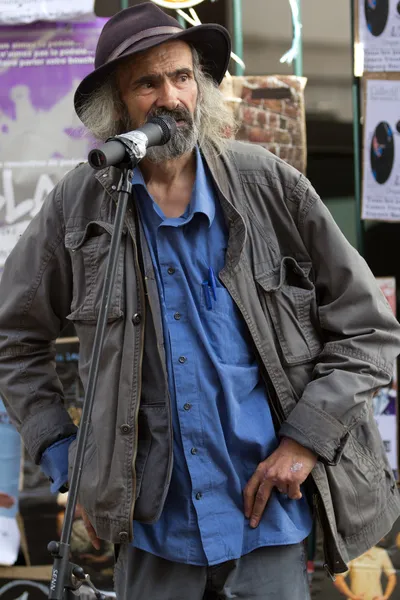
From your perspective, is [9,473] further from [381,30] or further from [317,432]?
[381,30]

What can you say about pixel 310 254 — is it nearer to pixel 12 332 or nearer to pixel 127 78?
pixel 127 78

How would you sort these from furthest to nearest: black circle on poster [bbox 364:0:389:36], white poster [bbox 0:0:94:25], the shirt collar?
white poster [bbox 0:0:94:25]
black circle on poster [bbox 364:0:389:36]
the shirt collar

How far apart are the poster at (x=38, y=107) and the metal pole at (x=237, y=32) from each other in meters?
0.57

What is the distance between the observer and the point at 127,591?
232 centimetres

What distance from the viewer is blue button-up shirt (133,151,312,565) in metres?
2.17

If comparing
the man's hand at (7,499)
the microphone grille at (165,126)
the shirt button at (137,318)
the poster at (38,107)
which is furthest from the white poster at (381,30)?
the man's hand at (7,499)

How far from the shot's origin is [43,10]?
3631 millimetres

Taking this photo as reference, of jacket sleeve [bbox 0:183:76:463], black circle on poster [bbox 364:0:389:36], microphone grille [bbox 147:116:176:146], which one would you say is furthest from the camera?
black circle on poster [bbox 364:0:389:36]

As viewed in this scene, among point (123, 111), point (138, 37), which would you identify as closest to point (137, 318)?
point (123, 111)

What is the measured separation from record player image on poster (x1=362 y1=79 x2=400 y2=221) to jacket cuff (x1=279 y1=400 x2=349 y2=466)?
153 centimetres

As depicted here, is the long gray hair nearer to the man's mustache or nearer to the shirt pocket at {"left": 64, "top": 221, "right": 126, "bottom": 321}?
the man's mustache

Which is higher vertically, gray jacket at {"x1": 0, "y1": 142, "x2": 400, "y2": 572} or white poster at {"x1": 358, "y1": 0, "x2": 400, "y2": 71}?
white poster at {"x1": 358, "y1": 0, "x2": 400, "y2": 71}

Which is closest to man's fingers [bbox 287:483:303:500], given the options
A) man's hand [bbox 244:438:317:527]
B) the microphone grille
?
man's hand [bbox 244:438:317:527]

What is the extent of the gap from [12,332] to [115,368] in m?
0.44
